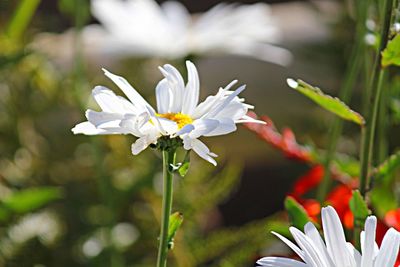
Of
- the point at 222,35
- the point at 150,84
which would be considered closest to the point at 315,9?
the point at 150,84

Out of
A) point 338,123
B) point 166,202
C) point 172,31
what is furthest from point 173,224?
point 172,31

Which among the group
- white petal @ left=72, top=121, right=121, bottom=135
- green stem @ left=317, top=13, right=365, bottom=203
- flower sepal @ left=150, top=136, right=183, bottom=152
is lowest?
green stem @ left=317, top=13, right=365, bottom=203

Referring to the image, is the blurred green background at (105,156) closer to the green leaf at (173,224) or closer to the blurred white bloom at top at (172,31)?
the blurred white bloom at top at (172,31)

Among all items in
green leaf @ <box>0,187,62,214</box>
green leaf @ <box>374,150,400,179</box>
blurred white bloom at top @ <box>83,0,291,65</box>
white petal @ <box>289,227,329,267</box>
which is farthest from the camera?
blurred white bloom at top @ <box>83,0,291,65</box>

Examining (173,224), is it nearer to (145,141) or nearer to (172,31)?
(145,141)

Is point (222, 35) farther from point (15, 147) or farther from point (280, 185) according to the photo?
point (280, 185)

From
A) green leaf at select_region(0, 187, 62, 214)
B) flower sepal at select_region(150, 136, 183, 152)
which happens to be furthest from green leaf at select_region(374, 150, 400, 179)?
green leaf at select_region(0, 187, 62, 214)

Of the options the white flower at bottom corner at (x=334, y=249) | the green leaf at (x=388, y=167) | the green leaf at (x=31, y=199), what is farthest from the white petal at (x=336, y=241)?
the green leaf at (x=31, y=199)

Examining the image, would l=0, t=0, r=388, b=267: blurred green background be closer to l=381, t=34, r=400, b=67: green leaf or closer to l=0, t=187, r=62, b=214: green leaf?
l=0, t=187, r=62, b=214: green leaf
